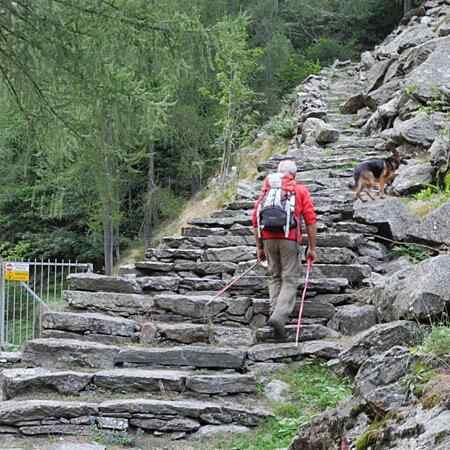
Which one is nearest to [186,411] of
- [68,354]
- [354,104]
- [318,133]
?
[68,354]

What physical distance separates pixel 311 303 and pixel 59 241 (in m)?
18.6

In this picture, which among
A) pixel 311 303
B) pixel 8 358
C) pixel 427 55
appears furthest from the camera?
pixel 427 55

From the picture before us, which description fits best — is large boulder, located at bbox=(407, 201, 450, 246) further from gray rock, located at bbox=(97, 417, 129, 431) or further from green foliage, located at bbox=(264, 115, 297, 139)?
green foliage, located at bbox=(264, 115, 297, 139)

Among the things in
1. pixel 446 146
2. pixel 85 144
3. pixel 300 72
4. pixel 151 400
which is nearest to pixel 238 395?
pixel 151 400

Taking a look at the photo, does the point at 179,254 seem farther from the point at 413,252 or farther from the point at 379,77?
the point at 379,77

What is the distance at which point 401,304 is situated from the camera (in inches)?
258

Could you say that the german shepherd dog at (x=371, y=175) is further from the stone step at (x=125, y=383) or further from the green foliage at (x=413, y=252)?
the stone step at (x=125, y=383)

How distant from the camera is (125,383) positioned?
6.79 metres

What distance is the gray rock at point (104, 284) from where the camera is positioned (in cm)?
903

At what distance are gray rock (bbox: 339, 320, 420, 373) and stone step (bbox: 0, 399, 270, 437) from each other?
0.96m

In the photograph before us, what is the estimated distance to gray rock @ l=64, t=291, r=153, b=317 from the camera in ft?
28.3

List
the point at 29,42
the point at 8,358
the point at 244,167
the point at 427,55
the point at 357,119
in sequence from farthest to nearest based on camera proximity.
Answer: the point at 244,167 → the point at 357,119 → the point at 427,55 → the point at 8,358 → the point at 29,42

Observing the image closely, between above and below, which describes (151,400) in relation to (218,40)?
below

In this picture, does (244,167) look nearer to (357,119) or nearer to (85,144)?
(357,119)
